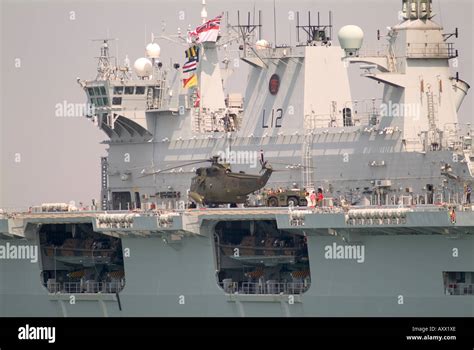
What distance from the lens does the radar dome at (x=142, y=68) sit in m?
90.1

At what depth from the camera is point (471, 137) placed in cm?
7800

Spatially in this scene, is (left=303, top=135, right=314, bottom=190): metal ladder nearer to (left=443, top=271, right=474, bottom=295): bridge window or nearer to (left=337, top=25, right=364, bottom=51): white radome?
(left=337, top=25, right=364, bottom=51): white radome

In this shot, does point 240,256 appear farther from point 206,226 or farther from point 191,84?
point 191,84

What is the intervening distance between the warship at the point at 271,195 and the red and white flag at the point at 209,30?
0.08 m

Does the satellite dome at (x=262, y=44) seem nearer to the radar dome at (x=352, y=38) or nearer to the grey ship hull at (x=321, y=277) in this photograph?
the radar dome at (x=352, y=38)

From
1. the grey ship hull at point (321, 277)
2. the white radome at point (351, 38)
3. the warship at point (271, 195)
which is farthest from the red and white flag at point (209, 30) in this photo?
the grey ship hull at point (321, 277)

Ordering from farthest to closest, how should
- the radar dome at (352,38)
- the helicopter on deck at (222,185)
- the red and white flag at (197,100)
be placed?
the red and white flag at (197,100) < the radar dome at (352,38) < the helicopter on deck at (222,185)

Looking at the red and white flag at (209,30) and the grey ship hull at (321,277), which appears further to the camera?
the red and white flag at (209,30)

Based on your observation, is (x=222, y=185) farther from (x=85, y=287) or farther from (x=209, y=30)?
(x=209, y=30)

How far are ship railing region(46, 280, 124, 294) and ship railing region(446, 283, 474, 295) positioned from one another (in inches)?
516

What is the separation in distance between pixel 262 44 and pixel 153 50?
234 inches

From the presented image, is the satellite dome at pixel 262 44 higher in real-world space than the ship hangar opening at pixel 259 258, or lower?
higher

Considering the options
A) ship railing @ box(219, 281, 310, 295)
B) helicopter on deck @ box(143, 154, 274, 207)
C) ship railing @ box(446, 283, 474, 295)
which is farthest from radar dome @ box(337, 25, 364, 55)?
ship railing @ box(446, 283, 474, 295)
